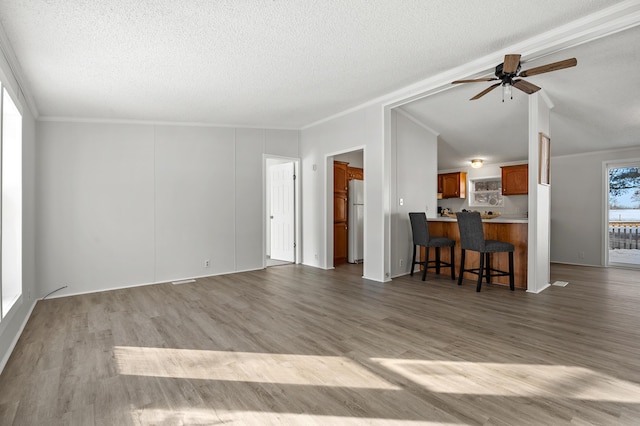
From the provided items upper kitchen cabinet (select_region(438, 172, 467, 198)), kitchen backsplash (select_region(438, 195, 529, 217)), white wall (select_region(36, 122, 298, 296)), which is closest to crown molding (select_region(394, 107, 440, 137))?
white wall (select_region(36, 122, 298, 296))

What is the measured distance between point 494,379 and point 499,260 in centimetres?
324

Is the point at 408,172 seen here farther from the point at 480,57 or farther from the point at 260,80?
the point at 260,80

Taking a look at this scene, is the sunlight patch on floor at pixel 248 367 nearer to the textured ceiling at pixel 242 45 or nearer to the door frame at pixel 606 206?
the textured ceiling at pixel 242 45

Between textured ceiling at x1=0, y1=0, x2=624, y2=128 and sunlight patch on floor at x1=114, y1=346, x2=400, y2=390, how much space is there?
101 inches

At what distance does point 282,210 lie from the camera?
6.94 metres

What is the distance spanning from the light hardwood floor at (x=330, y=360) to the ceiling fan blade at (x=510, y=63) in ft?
8.01

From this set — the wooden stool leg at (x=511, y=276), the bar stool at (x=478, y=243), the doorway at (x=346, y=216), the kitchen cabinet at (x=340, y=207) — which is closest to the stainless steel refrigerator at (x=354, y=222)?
the doorway at (x=346, y=216)

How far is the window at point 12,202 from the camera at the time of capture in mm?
3350

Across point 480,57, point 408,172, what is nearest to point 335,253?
point 408,172

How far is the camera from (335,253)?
6676 mm

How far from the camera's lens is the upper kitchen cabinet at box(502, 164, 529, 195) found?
7.35 meters

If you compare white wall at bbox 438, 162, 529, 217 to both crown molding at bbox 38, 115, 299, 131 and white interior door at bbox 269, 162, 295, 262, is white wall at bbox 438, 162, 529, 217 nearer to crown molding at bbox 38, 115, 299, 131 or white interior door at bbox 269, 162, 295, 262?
white interior door at bbox 269, 162, 295, 262

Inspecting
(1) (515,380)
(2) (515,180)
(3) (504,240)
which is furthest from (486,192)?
(1) (515,380)

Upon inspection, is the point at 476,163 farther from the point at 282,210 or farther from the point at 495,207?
the point at 282,210
